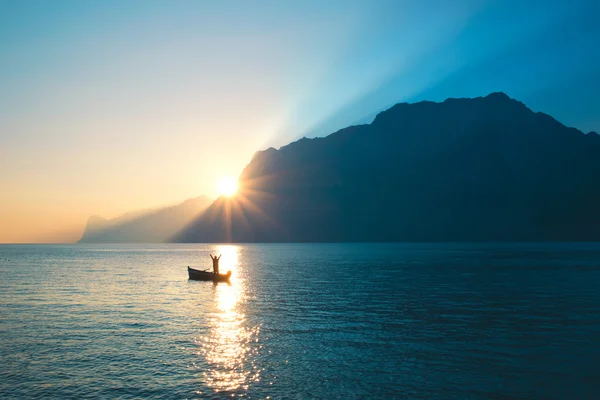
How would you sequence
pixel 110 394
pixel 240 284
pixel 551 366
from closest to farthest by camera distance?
pixel 110 394, pixel 551 366, pixel 240 284

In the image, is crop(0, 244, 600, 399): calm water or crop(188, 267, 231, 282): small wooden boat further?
crop(188, 267, 231, 282): small wooden boat

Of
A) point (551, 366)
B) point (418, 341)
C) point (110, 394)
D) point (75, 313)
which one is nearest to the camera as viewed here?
point (110, 394)

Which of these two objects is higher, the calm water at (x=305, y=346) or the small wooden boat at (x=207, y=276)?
the small wooden boat at (x=207, y=276)

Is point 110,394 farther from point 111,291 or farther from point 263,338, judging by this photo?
A: point 111,291

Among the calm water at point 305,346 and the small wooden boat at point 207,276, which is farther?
the small wooden boat at point 207,276

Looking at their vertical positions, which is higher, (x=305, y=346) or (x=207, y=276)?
(x=207, y=276)

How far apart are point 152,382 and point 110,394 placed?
6.23 feet

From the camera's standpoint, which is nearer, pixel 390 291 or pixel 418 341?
pixel 418 341

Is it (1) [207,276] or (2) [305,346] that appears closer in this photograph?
(2) [305,346]

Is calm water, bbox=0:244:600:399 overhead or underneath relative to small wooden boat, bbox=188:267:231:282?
underneath

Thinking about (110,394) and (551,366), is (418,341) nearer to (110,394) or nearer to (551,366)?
(551,366)

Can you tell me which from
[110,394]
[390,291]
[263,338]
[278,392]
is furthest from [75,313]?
[390,291]

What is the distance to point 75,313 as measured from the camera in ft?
120

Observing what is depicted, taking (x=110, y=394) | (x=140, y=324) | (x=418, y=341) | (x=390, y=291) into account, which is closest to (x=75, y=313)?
(x=140, y=324)
